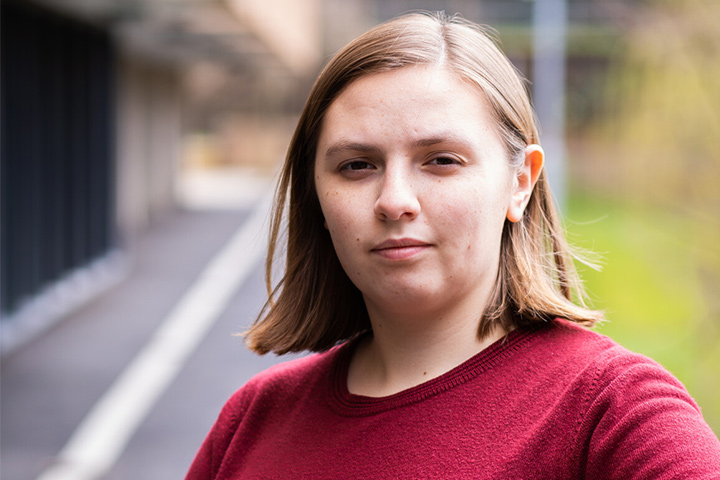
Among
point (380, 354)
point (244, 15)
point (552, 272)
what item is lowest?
point (380, 354)

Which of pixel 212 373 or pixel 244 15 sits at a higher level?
pixel 244 15

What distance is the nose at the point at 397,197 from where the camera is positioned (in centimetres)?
142

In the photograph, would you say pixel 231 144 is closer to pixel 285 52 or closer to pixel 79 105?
pixel 285 52

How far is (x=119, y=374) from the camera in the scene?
800 cm

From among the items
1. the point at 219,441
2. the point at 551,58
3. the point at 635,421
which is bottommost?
the point at 219,441

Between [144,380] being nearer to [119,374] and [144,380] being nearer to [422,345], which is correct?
[119,374]

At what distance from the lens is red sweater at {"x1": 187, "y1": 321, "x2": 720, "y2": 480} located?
1.22m

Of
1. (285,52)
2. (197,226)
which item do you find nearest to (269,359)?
(197,226)

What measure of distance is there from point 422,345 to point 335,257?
357 millimetres

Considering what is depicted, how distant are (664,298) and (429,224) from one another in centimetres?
1150

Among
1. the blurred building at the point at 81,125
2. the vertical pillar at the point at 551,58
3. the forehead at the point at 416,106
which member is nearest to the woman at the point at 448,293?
the forehead at the point at 416,106

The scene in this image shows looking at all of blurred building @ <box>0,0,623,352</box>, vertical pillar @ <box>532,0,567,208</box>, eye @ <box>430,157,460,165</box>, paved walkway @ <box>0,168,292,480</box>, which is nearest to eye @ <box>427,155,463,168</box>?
eye @ <box>430,157,460,165</box>

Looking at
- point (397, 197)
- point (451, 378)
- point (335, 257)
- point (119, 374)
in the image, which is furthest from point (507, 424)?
point (119, 374)

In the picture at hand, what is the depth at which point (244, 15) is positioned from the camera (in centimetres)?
1152
